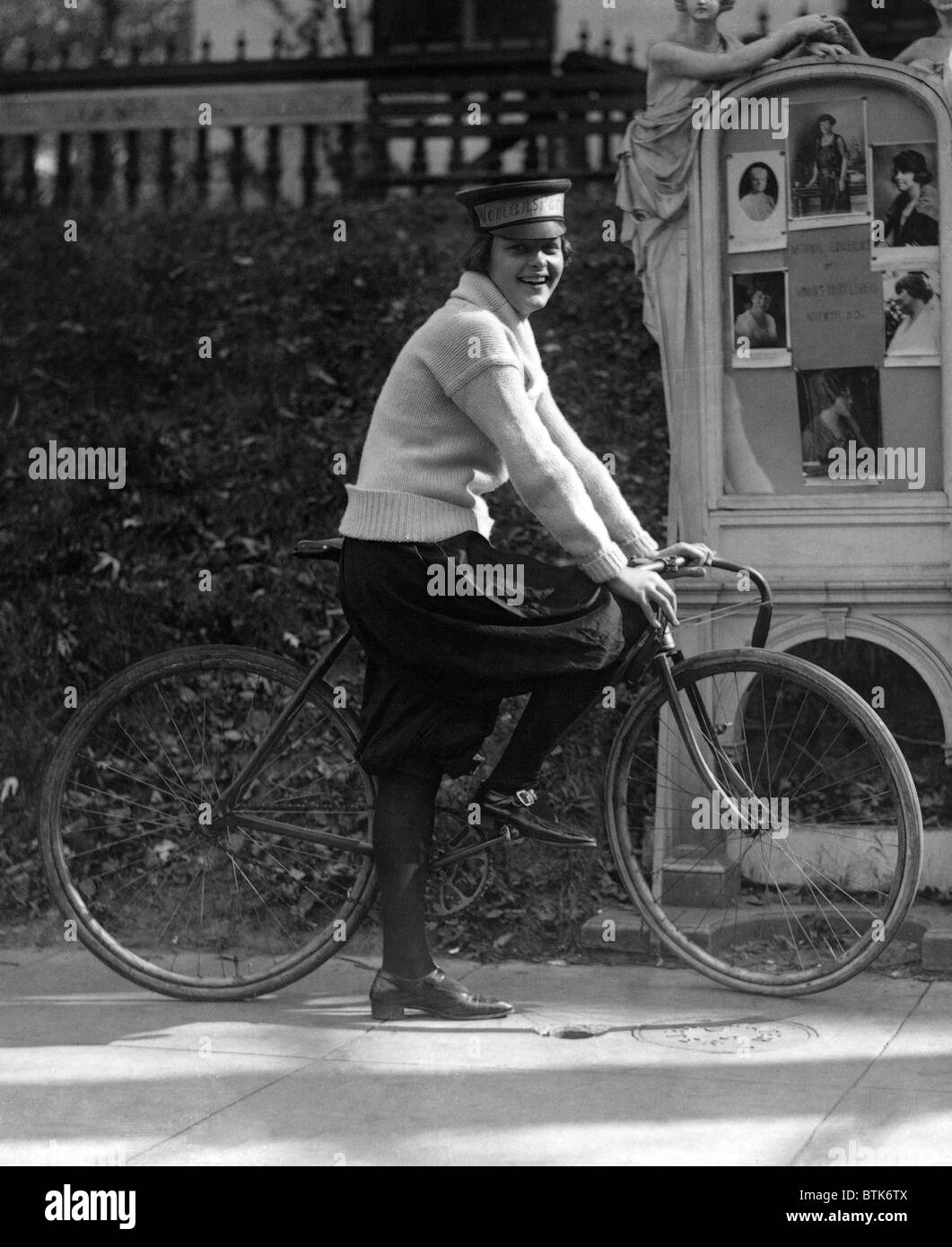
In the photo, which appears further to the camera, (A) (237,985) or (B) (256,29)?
(B) (256,29)

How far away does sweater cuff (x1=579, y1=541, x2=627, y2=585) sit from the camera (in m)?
3.86

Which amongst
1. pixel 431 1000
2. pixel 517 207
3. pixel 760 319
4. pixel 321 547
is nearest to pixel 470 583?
pixel 321 547

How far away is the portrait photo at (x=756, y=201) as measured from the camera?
453cm

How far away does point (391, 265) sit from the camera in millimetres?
6527

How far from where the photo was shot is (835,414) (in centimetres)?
456

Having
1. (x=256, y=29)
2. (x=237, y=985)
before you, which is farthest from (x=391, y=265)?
(x=237, y=985)

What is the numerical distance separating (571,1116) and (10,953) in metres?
2.11

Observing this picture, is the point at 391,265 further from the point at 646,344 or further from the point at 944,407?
the point at 944,407

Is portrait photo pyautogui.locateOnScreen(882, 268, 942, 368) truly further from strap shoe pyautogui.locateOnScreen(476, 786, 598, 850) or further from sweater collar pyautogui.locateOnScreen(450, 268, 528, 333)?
strap shoe pyautogui.locateOnScreen(476, 786, 598, 850)

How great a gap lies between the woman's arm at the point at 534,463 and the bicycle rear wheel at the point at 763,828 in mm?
444

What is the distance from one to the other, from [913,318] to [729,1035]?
78.1 inches

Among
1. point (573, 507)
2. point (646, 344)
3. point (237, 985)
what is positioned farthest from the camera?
point (646, 344)

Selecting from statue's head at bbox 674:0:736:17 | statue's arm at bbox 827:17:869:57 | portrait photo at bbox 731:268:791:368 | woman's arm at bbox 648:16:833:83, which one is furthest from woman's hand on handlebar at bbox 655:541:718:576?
statue's head at bbox 674:0:736:17

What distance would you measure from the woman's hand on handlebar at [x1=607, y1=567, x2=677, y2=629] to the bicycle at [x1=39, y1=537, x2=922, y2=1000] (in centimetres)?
8
